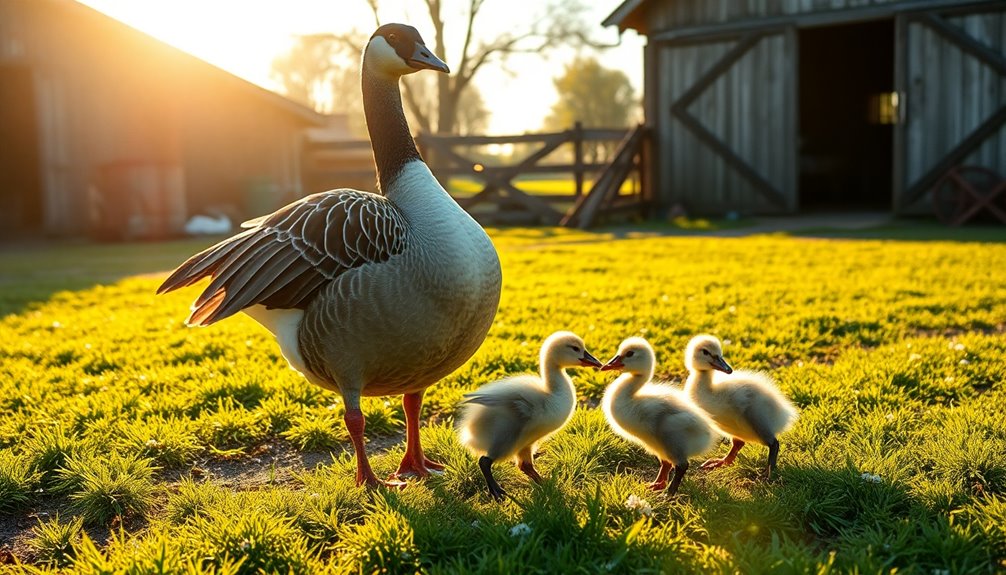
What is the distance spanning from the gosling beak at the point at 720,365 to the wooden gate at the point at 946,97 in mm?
16457

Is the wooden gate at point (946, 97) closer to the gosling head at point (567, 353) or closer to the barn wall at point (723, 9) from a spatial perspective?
the barn wall at point (723, 9)

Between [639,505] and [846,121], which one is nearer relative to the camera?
[639,505]

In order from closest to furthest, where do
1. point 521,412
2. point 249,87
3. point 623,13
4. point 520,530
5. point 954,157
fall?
point 520,530 < point 521,412 < point 954,157 < point 623,13 < point 249,87

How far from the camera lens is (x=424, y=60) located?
4.14 metres

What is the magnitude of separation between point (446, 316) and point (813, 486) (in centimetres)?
184

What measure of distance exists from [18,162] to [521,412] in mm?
27753

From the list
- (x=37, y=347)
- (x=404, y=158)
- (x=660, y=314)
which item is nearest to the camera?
(x=404, y=158)

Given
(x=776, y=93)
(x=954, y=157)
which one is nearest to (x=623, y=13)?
(x=776, y=93)

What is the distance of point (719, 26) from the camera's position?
65.3 ft

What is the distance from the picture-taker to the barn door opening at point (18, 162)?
24359 mm

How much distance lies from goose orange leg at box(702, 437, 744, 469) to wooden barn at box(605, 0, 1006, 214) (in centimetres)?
1639

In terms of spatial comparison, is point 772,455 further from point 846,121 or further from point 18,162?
point 846,121

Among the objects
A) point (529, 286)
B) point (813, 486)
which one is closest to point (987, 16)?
point (529, 286)

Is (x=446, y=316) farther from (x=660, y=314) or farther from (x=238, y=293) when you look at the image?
(x=660, y=314)
